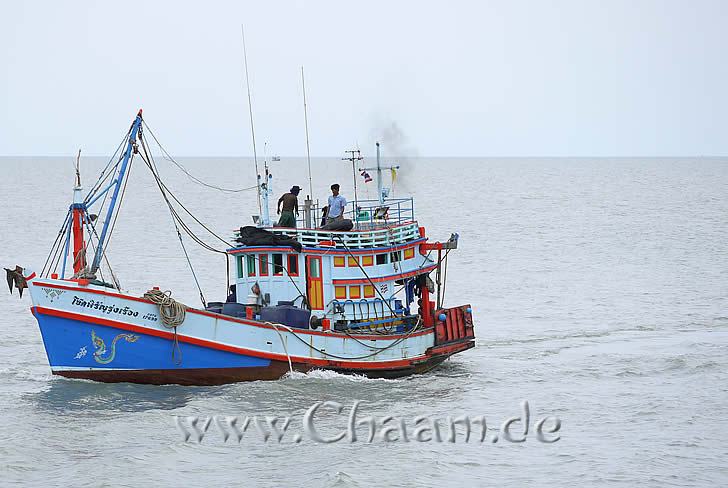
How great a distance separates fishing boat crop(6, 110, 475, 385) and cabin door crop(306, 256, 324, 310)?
25 millimetres

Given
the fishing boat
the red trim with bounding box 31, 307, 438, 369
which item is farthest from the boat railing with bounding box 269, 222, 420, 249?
the red trim with bounding box 31, 307, 438, 369

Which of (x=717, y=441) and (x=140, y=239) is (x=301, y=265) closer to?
(x=717, y=441)

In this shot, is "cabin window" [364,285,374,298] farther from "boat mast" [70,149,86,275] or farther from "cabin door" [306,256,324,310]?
"boat mast" [70,149,86,275]

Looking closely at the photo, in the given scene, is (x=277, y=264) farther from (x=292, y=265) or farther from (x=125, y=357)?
(x=125, y=357)

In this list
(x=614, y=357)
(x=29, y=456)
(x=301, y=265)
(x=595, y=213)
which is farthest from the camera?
(x=595, y=213)

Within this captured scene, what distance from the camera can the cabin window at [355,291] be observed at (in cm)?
2845

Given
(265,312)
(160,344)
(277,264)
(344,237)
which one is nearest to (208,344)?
(160,344)

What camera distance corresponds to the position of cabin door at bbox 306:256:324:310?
91.9 feet

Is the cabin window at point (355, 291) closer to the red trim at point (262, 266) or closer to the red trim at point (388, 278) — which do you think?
the red trim at point (388, 278)

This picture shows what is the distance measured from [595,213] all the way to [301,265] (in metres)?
72.8

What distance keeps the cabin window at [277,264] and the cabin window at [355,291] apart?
1843 millimetres

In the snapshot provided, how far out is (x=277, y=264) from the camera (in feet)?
92.3

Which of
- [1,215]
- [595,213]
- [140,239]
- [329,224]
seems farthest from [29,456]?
[595,213]

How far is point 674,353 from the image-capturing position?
32750mm
